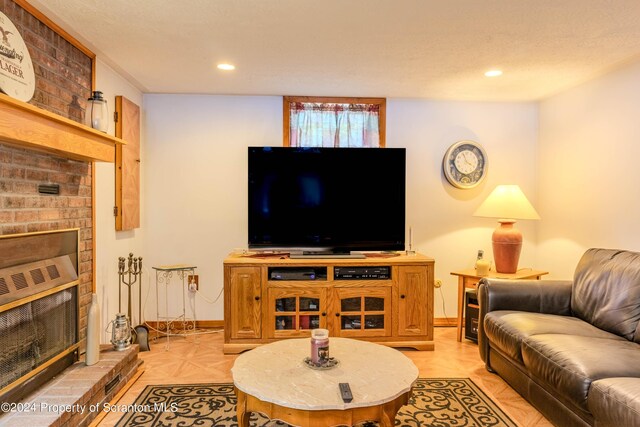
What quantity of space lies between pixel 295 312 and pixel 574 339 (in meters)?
1.98

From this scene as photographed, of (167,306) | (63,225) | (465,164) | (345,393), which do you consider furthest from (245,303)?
(465,164)

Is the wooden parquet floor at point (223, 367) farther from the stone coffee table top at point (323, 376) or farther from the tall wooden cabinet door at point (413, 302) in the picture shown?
the stone coffee table top at point (323, 376)

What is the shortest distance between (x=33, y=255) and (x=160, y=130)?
2.04 meters

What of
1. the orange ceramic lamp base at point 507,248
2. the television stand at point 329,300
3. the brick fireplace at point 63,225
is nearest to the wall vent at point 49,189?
the brick fireplace at point 63,225

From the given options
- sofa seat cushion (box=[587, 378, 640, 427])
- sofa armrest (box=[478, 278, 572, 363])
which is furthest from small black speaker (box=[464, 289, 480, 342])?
sofa seat cushion (box=[587, 378, 640, 427])

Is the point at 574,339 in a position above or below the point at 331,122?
below

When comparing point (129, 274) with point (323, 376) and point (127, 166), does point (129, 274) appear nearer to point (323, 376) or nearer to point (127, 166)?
point (127, 166)

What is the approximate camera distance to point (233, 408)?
2426 millimetres

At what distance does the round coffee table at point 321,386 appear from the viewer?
173 cm

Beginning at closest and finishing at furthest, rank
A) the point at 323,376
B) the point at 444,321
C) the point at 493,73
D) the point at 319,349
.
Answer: the point at 323,376 < the point at 319,349 < the point at 493,73 < the point at 444,321

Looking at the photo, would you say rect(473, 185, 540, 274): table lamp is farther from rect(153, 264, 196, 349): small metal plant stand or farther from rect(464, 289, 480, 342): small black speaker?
rect(153, 264, 196, 349): small metal plant stand

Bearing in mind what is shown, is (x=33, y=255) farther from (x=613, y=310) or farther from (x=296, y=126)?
(x=613, y=310)

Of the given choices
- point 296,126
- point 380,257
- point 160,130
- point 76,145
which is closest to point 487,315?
point 380,257

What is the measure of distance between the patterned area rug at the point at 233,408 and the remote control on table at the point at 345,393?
584 millimetres
